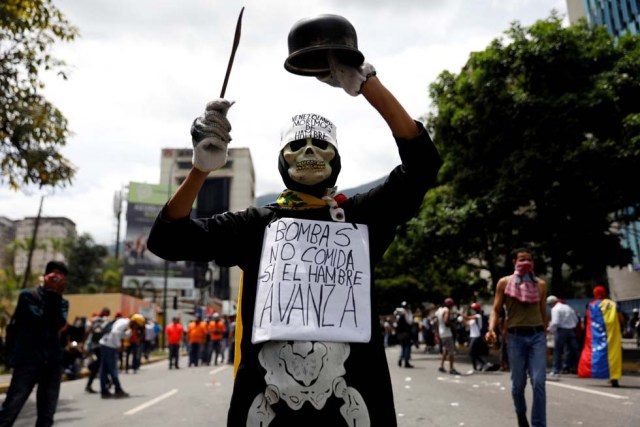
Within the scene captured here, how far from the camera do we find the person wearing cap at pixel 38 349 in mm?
5246

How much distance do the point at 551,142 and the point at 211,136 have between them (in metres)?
14.9

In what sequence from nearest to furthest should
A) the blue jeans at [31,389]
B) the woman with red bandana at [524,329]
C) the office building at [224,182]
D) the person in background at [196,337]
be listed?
1. the blue jeans at [31,389]
2. the woman with red bandana at [524,329]
3. the person in background at [196,337]
4. the office building at [224,182]

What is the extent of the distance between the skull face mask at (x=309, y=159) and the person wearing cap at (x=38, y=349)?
408 cm

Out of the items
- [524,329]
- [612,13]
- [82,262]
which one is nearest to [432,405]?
[524,329]

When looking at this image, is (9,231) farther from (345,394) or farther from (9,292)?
(345,394)

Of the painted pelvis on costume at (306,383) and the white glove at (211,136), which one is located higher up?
the white glove at (211,136)

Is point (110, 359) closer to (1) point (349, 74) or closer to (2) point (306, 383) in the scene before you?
(2) point (306, 383)

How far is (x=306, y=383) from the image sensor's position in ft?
6.57

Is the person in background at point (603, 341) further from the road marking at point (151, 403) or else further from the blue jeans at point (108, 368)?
the blue jeans at point (108, 368)

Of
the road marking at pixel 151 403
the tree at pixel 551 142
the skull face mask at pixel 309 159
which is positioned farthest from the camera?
the tree at pixel 551 142

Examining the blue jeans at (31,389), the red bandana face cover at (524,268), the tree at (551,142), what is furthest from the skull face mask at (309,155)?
the tree at (551,142)

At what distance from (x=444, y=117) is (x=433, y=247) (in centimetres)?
422

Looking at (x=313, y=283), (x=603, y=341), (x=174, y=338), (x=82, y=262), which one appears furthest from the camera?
(x=82, y=262)

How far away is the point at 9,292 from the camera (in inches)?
1224
